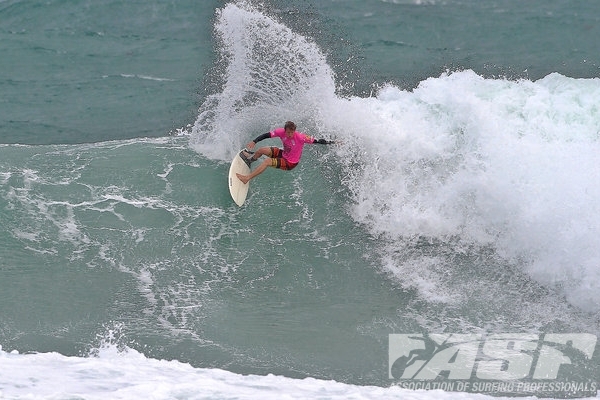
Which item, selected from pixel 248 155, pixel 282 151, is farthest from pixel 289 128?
pixel 248 155

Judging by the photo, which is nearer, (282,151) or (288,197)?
(282,151)

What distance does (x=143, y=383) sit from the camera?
9.40 metres

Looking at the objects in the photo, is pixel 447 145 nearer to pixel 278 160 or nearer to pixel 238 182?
pixel 278 160

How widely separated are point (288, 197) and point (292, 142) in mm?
1201

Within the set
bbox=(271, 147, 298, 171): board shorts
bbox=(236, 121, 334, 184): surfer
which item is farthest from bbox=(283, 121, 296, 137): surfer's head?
bbox=(271, 147, 298, 171): board shorts

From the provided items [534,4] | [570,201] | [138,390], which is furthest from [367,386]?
[534,4]

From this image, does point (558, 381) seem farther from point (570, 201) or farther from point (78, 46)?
point (78, 46)

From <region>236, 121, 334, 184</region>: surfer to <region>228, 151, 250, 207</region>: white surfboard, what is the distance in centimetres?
11

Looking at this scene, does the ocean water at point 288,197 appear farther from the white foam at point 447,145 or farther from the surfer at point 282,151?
the surfer at point 282,151

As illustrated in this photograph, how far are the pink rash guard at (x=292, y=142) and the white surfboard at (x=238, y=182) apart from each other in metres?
0.93

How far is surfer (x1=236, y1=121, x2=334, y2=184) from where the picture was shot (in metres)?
14.1

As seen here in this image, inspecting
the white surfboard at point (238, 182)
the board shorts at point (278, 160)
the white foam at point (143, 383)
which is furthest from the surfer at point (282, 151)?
the white foam at point (143, 383)

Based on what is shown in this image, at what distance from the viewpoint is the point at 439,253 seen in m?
13.3

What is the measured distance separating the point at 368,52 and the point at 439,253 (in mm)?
7564
